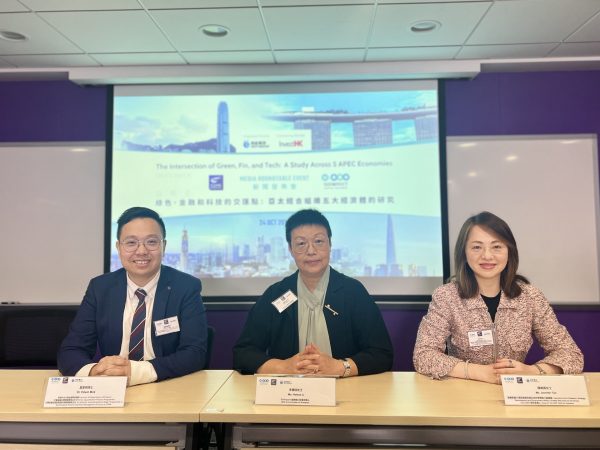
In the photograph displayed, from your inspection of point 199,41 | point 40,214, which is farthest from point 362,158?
point 40,214

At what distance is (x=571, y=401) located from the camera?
1.43 metres

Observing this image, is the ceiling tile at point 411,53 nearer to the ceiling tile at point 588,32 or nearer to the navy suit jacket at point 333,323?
the ceiling tile at point 588,32

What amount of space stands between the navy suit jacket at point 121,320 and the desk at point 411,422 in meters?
0.51

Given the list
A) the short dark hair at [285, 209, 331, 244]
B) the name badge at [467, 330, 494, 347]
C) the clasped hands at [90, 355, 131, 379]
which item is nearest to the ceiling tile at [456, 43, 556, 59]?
the short dark hair at [285, 209, 331, 244]

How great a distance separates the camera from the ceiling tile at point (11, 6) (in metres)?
2.67

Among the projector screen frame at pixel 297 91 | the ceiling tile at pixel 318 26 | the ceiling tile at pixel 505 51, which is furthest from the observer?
the projector screen frame at pixel 297 91

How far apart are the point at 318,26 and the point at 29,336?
2492mm

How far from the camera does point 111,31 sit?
9.94 feet

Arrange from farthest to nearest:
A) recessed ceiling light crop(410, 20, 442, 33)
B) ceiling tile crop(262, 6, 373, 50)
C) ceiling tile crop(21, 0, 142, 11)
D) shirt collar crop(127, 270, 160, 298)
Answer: recessed ceiling light crop(410, 20, 442, 33), ceiling tile crop(262, 6, 373, 50), ceiling tile crop(21, 0, 142, 11), shirt collar crop(127, 270, 160, 298)

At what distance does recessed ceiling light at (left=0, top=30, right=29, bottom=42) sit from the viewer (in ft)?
10.0

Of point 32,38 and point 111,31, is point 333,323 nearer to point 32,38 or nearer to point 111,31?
point 111,31

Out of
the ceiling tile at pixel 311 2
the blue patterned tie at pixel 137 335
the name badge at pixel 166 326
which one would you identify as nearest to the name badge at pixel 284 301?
the name badge at pixel 166 326

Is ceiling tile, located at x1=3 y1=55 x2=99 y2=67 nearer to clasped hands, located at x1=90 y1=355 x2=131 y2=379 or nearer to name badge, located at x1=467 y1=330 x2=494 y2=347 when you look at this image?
clasped hands, located at x1=90 y1=355 x2=131 y2=379

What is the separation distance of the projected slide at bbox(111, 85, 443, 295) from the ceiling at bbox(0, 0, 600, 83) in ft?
0.74
